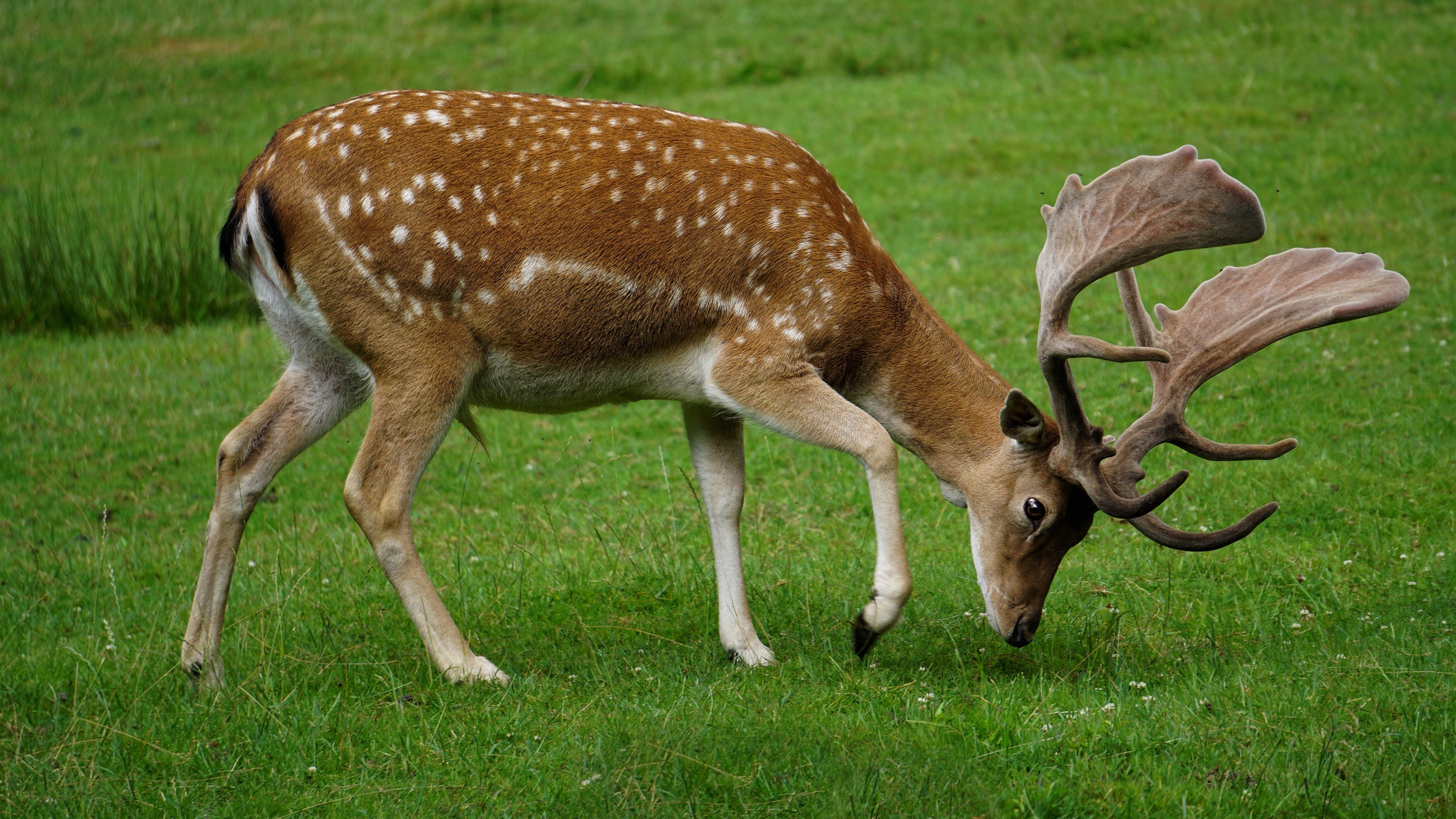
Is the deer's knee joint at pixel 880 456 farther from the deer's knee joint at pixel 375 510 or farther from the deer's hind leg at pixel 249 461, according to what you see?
the deer's hind leg at pixel 249 461

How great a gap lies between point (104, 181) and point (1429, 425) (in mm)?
12421

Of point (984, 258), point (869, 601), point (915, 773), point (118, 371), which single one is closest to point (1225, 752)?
point (915, 773)

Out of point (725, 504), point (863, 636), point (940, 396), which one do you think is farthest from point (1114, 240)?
point (725, 504)

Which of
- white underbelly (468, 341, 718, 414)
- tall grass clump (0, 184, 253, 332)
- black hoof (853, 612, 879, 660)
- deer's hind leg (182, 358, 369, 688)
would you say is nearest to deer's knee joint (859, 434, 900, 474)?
black hoof (853, 612, 879, 660)

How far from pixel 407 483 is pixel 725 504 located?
133cm

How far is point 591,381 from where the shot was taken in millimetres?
5332

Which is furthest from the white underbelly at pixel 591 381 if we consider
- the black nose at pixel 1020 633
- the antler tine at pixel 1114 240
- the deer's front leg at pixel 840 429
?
the black nose at pixel 1020 633

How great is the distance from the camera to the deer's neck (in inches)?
211

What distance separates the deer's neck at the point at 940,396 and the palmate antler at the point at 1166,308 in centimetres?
35

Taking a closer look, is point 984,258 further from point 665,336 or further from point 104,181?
point 104,181

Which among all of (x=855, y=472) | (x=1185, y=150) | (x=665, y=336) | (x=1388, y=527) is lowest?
(x=855, y=472)

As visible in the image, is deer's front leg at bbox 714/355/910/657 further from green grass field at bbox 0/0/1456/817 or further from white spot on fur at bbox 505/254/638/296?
white spot on fur at bbox 505/254/638/296

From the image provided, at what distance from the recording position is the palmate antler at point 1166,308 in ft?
15.4

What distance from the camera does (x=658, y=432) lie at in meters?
8.64
